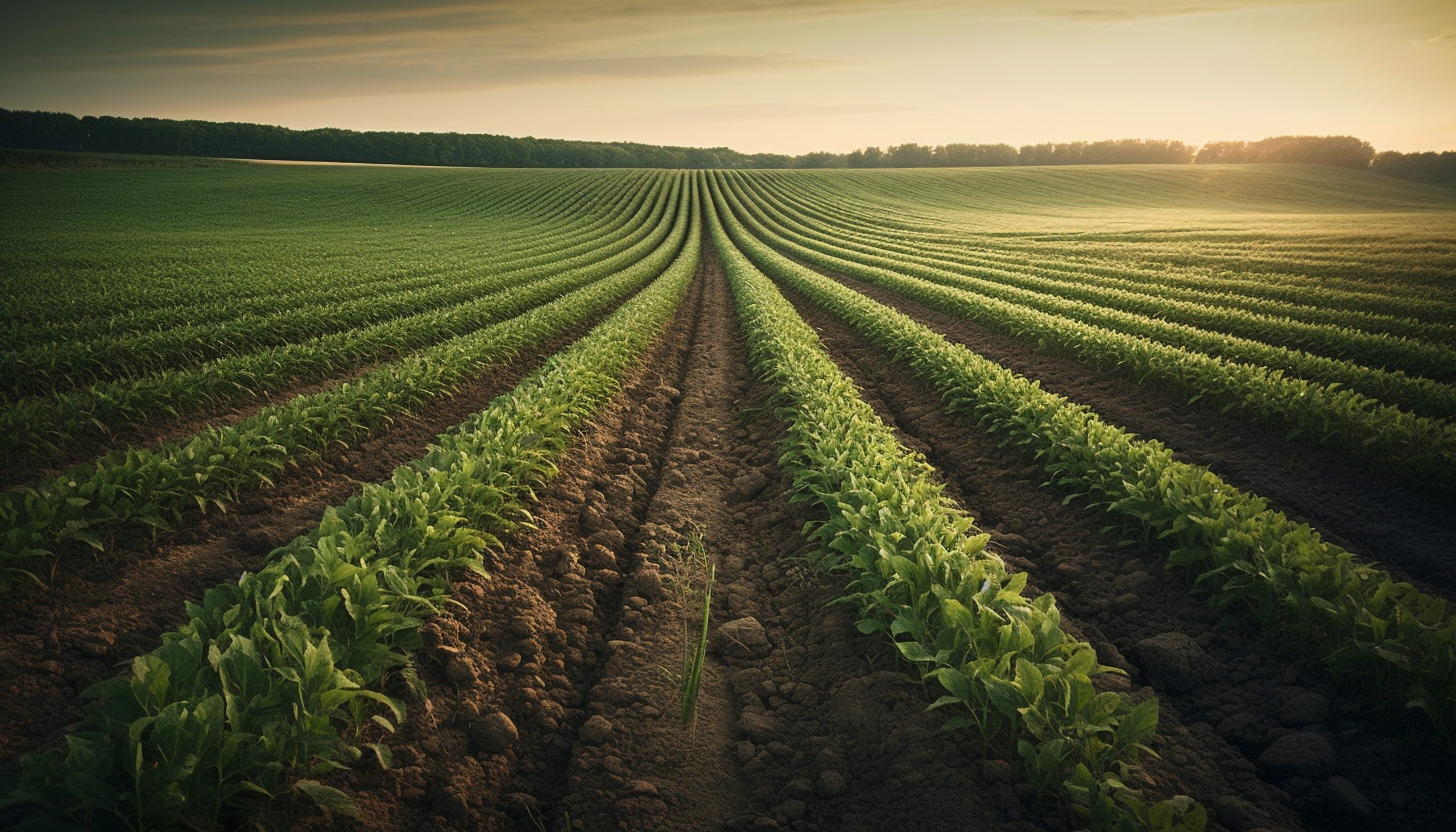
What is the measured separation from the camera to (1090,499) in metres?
6.50

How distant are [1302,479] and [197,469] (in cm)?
1233

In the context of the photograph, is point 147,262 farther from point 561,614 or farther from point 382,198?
point 382,198

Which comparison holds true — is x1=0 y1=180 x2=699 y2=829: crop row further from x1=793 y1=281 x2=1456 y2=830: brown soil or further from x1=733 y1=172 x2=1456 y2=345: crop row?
x1=733 y1=172 x2=1456 y2=345: crop row

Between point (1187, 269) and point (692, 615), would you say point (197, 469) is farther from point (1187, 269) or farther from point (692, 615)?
point (1187, 269)

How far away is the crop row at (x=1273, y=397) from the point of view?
23.1 feet

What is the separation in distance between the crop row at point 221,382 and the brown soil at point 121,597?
3195 millimetres

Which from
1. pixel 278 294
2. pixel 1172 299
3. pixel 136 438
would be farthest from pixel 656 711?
pixel 1172 299

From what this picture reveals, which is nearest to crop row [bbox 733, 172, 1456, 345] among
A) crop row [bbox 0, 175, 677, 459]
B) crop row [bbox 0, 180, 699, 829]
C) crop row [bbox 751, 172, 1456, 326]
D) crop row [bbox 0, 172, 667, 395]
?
crop row [bbox 751, 172, 1456, 326]

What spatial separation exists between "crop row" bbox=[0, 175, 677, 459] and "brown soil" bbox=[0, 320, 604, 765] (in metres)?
3.19

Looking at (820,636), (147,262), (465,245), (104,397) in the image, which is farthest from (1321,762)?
(465,245)

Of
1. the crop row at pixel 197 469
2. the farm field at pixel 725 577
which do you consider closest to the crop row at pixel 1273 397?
the farm field at pixel 725 577

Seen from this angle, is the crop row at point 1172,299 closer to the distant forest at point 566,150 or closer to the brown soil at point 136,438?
the brown soil at point 136,438

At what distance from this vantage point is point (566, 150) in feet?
404

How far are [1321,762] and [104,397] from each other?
42.1 ft
